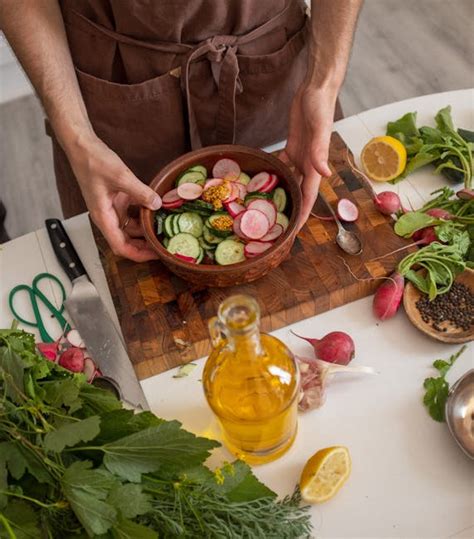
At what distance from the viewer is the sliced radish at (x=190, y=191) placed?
56.1 inches

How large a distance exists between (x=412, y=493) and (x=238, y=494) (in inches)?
12.1

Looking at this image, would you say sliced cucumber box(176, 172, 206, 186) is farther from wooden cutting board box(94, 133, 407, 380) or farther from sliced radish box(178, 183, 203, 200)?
wooden cutting board box(94, 133, 407, 380)

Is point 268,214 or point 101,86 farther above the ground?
point 101,86

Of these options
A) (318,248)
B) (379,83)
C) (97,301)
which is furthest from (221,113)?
(379,83)

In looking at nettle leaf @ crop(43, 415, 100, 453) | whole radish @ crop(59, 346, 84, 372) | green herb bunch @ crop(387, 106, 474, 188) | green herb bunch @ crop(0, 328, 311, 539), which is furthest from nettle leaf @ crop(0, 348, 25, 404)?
green herb bunch @ crop(387, 106, 474, 188)

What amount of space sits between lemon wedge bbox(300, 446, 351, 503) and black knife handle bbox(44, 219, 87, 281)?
2.10 feet

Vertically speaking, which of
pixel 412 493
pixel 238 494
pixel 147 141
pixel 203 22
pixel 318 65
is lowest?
pixel 412 493

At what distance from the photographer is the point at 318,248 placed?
4.73ft

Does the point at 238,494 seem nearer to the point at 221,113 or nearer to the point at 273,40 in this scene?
the point at 221,113

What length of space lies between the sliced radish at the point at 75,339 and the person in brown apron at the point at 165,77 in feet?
0.63

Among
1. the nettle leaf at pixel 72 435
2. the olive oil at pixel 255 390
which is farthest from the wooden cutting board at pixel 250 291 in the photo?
the nettle leaf at pixel 72 435

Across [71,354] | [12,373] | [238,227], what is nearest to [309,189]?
[238,227]

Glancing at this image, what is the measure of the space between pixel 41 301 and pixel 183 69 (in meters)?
0.60

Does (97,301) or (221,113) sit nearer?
(97,301)
